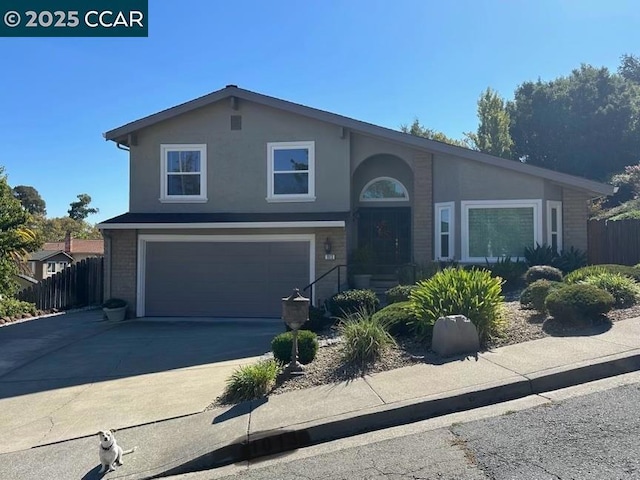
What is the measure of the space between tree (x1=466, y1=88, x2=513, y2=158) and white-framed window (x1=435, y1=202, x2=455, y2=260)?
22.7 meters

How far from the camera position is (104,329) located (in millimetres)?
13055

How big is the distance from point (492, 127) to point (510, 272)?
25.7 metres

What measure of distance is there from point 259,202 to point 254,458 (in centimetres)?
1067

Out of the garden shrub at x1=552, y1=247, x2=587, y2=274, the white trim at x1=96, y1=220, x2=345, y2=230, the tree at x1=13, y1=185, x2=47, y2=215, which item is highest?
the tree at x1=13, y1=185, x2=47, y2=215

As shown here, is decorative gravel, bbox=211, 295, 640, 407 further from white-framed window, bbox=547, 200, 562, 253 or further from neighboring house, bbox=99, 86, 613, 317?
neighboring house, bbox=99, 86, 613, 317

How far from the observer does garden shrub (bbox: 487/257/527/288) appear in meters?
12.5

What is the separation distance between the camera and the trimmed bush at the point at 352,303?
10.7 meters

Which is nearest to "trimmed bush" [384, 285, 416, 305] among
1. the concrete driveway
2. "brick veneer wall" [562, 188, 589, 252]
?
the concrete driveway

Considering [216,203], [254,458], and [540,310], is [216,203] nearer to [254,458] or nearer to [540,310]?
[540,310]

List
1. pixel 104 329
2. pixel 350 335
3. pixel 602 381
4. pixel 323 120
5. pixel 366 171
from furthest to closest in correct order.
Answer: pixel 366 171 → pixel 323 120 → pixel 104 329 → pixel 350 335 → pixel 602 381

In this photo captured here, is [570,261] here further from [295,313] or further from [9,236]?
[9,236]

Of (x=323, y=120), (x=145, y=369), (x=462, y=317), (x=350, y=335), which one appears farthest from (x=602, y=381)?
(x=323, y=120)

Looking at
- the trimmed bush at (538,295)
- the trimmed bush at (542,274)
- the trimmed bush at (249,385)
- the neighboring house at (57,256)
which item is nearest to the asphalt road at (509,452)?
the trimmed bush at (249,385)

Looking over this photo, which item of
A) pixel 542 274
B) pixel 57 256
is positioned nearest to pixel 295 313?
pixel 542 274
